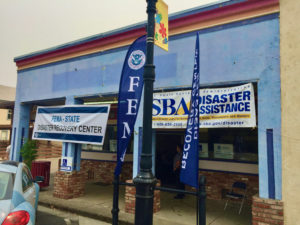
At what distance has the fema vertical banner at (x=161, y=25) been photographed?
4.23m

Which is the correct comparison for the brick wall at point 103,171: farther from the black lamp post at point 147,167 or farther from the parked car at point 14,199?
the black lamp post at point 147,167

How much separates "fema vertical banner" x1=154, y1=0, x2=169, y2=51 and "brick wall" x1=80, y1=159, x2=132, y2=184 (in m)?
7.79

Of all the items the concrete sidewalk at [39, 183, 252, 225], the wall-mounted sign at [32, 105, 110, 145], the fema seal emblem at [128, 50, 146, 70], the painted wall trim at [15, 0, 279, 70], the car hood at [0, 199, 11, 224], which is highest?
the painted wall trim at [15, 0, 279, 70]

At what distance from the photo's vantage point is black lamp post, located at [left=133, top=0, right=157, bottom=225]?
11.6 ft

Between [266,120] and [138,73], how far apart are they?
2858mm

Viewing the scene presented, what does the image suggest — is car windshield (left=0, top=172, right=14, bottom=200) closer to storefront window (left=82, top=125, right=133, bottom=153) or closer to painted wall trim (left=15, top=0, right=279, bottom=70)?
painted wall trim (left=15, top=0, right=279, bottom=70)

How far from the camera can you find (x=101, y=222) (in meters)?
6.50

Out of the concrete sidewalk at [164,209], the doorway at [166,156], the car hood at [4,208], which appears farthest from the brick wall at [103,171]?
the car hood at [4,208]

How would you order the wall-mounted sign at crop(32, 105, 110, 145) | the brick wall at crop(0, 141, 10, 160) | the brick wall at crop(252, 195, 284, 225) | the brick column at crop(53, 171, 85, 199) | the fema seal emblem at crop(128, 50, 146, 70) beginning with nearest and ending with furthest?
the brick wall at crop(252, 195, 284, 225) < the fema seal emblem at crop(128, 50, 146, 70) < the wall-mounted sign at crop(32, 105, 110, 145) < the brick column at crop(53, 171, 85, 199) < the brick wall at crop(0, 141, 10, 160)

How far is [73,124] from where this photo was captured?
828 cm

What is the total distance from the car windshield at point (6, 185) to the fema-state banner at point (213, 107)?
11.7 ft

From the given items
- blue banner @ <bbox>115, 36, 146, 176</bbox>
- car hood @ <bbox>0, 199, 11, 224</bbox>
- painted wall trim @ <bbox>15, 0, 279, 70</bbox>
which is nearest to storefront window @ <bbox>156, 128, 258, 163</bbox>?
painted wall trim @ <bbox>15, 0, 279, 70</bbox>

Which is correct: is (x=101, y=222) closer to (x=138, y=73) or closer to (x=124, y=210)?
(x=124, y=210)

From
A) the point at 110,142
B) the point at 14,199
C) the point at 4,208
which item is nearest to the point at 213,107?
the point at 14,199
